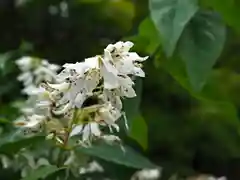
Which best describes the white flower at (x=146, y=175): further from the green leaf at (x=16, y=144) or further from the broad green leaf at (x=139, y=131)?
the green leaf at (x=16, y=144)

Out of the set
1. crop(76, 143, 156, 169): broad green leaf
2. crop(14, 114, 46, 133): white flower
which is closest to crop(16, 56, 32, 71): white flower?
crop(76, 143, 156, 169): broad green leaf

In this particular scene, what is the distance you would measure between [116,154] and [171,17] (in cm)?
29

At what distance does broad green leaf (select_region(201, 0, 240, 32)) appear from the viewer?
1.11 meters

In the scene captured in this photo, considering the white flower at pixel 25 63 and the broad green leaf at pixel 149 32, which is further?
the white flower at pixel 25 63

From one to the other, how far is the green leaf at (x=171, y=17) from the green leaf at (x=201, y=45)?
2.1 inches

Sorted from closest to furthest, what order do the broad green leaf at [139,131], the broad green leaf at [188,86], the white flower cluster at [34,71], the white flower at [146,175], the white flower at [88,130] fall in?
the white flower at [88,130] < the broad green leaf at [188,86] < the broad green leaf at [139,131] < the white flower cluster at [34,71] < the white flower at [146,175]

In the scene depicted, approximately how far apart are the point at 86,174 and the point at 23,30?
1303 mm

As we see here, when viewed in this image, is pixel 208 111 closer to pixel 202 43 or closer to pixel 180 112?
pixel 180 112

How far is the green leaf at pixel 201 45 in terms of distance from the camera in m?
1.01

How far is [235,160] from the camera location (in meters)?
2.39

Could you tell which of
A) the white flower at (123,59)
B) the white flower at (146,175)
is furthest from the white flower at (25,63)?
the white flower at (123,59)

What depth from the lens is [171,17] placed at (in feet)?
3.24

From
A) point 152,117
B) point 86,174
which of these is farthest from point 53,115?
point 152,117

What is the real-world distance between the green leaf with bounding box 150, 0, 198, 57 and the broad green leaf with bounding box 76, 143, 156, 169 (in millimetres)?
233
